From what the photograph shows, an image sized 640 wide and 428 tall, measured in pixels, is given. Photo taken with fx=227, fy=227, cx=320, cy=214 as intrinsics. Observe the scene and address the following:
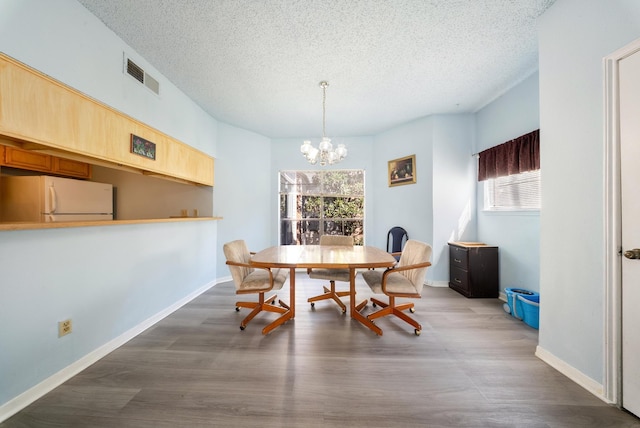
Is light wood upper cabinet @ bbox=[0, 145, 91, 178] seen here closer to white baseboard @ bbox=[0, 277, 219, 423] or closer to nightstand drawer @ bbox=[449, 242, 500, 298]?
white baseboard @ bbox=[0, 277, 219, 423]

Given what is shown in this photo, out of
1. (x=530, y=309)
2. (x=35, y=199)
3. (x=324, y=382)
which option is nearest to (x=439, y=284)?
(x=530, y=309)

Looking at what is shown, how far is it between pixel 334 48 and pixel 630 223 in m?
2.51

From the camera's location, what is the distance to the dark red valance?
2.61 metres

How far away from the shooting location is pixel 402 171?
4.16m

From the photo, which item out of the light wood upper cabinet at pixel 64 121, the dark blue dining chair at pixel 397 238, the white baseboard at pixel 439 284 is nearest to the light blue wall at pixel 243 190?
the light wood upper cabinet at pixel 64 121

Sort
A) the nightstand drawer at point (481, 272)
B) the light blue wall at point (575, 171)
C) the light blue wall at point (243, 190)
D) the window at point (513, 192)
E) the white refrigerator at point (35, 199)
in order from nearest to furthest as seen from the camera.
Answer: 1. the light blue wall at point (575, 171)
2. the white refrigerator at point (35, 199)
3. the window at point (513, 192)
4. the nightstand drawer at point (481, 272)
5. the light blue wall at point (243, 190)

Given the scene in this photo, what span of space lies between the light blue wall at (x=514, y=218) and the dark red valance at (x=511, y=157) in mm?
154

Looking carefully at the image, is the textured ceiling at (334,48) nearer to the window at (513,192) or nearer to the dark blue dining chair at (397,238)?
the window at (513,192)

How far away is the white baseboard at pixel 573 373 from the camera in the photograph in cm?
148

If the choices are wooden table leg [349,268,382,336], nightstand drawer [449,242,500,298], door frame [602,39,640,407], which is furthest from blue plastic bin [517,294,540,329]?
wooden table leg [349,268,382,336]

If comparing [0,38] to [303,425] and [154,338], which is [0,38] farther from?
[303,425]

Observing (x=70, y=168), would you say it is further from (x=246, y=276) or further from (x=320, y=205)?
(x=320, y=205)

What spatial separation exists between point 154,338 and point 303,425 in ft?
5.67

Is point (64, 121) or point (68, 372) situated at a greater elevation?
point (64, 121)
